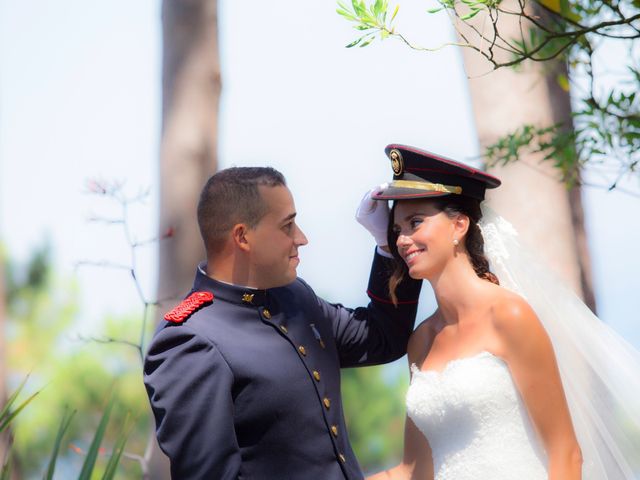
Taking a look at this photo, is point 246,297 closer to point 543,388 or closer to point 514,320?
point 514,320

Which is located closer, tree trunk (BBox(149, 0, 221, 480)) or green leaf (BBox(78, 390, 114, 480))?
green leaf (BBox(78, 390, 114, 480))

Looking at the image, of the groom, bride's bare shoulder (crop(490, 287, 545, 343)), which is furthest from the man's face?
bride's bare shoulder (crop(490, 287, 545, 343))

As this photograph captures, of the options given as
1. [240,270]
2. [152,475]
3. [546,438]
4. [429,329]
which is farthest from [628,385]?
[152,475]

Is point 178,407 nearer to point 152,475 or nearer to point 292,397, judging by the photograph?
point 292,397

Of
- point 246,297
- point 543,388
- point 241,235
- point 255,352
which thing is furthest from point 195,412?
point 543,388

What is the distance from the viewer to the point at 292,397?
2.97 m

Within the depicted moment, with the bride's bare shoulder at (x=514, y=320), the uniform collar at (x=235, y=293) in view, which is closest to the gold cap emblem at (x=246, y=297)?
the uniform collar at (x=235, y=293)

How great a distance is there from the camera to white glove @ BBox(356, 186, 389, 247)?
132 inches

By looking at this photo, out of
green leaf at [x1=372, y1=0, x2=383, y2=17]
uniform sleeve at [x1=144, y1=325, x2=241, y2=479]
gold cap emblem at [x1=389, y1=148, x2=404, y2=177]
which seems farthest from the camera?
gold cap emblem at [x1=389, y1=148, x2=404, y2=177]

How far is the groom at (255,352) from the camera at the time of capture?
280 centimetres

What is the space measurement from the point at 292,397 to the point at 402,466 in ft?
2.17

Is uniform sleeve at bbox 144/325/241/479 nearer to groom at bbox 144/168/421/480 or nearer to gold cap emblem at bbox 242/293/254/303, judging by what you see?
groom at bbox 144/168/421/480

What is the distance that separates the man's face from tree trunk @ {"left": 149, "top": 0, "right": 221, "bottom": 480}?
9.01 feet

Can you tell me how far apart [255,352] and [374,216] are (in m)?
0.69
